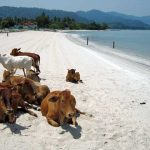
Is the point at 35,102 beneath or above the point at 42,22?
above

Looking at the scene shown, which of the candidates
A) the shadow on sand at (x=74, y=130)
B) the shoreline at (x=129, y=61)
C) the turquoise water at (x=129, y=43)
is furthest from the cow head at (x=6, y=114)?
the turquoise water at (x=129, y=43)

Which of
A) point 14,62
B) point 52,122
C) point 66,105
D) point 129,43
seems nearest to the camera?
point 66,105

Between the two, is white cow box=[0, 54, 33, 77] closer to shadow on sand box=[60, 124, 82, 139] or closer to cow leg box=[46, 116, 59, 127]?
cow leg box=[46, 116, 59, 127]

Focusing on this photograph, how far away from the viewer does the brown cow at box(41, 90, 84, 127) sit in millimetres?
7500

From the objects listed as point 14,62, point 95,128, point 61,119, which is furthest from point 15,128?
point 14,62

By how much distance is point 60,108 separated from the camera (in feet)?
24.7

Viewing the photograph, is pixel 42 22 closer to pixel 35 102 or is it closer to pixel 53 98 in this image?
pixel 35 102

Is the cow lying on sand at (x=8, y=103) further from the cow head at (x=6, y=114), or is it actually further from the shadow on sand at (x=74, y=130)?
the shadow on sand at (x=74, y=130)

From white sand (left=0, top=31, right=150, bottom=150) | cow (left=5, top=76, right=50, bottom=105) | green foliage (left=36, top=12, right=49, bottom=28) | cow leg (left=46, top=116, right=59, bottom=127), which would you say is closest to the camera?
white sand (left=0, top=31, right=150, bottom=150)

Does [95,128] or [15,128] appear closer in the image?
[15,128]

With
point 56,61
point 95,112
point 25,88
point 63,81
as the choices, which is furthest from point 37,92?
point 56,61

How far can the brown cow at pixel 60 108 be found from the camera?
750 cm

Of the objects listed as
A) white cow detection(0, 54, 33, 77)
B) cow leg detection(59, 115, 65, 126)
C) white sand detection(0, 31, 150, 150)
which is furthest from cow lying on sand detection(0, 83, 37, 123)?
white cow detection(0, 54, 33, 77)

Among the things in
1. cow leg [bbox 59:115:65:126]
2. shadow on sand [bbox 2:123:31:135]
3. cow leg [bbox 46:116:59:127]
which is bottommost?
shadow on sand [bbox 2:123:31:135]
